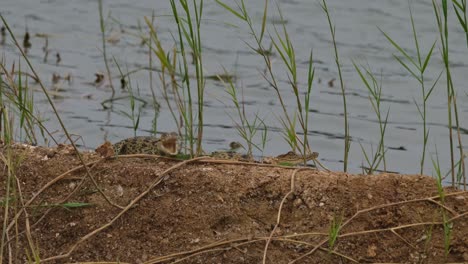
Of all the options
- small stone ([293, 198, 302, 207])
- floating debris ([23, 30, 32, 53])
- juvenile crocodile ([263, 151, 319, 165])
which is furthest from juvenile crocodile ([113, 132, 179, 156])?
floating debris ([23, 30, 32, 53])

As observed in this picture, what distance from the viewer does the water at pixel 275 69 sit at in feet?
22.7

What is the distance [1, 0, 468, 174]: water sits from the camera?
22.7 feet

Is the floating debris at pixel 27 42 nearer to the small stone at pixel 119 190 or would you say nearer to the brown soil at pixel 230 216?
the brown soil at pixel 230 216

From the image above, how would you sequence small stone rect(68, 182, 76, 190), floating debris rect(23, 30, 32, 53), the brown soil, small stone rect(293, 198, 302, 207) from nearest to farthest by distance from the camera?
the brown soil
small stone rect(293, 198, 302, 207)
small stone rect(68, 182, 76, 190)
floating debris rect(23, 30, 32, 53)

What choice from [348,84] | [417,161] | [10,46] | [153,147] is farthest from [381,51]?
[153,147]

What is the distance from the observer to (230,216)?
377 centimetres

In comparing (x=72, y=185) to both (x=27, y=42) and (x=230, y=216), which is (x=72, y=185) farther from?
(x=27, y=42)

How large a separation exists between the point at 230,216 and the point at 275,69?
4351mm

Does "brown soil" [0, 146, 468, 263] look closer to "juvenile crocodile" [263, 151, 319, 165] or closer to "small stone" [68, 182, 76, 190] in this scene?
"small stone" [68, 182, 76, 190]

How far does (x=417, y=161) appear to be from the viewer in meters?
6.52

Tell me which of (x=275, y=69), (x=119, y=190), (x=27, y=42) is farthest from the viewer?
(x=27, y=42)

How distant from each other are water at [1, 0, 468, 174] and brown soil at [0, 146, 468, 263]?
7.82ft

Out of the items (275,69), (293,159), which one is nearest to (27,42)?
(275,69)

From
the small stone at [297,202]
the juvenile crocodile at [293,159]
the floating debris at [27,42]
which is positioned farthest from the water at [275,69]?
the small stone at [297,202]
